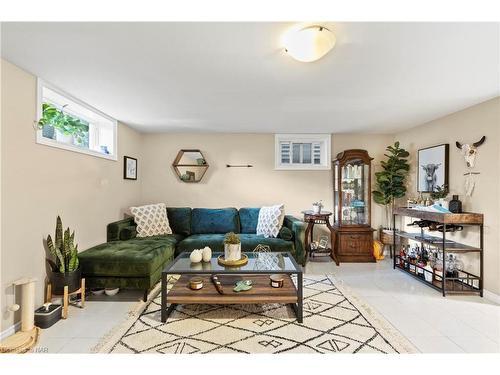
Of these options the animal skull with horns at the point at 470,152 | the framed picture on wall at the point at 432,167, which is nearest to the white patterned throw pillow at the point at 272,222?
the framed picture on wall at the point at 432,167

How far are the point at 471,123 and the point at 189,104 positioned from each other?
3296mm

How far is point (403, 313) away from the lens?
2.33 meters

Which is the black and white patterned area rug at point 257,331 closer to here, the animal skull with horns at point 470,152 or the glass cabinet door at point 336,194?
the glass cabinet door at point 336,194

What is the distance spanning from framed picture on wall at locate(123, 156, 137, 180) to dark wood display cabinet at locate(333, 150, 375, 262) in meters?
3.42

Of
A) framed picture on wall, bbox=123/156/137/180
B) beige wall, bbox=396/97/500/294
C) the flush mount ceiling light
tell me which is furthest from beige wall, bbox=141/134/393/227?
the flush mount ceiling light

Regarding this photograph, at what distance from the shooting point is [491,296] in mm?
2633

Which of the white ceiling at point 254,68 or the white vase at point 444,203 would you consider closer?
the white ceiling at point 254,68

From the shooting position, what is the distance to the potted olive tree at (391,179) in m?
4.08

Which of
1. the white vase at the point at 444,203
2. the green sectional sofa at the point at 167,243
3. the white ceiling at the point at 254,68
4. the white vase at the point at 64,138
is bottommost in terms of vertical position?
the green sectional sofa at the point at 167,243

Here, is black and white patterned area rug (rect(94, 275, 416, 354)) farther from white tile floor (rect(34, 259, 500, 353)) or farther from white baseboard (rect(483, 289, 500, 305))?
white baseboard (rect(483, 289, 500, 305))

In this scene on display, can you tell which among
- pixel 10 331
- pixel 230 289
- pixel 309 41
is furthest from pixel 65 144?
pixel 309 41

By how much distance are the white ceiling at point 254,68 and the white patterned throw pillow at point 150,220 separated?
1.38 meters

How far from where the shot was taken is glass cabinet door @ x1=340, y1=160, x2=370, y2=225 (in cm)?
416
